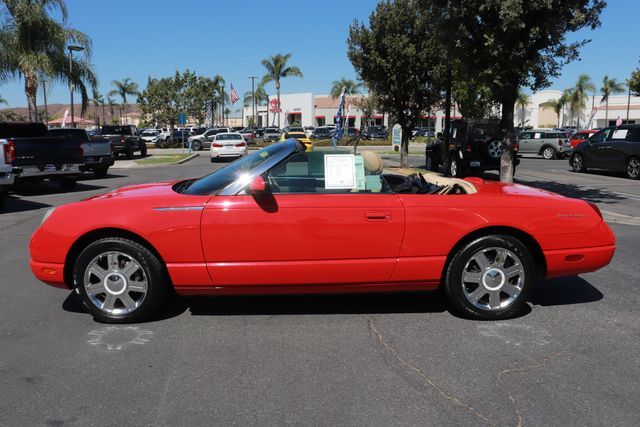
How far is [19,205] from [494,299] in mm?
10691

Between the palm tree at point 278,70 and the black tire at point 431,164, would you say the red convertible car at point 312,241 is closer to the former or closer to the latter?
the black tire at point 431,164

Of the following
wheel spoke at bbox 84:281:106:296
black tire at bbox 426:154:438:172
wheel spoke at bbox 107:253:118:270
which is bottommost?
wheel spoke at bbox 84:281:106:296

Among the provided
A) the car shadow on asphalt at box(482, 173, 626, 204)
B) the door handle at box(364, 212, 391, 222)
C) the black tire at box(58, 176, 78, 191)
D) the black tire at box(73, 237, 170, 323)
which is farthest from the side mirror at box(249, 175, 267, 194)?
the black tire at box(58, 176, 78, 191)

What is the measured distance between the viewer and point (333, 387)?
3352mm

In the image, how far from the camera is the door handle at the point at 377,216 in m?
4.23

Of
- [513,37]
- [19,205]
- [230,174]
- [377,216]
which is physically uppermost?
[513,37]

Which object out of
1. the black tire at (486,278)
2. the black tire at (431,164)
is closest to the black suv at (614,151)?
the black tire at (431,164)

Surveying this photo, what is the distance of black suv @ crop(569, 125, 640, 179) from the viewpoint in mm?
16953

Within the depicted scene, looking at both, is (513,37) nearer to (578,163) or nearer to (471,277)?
(471,277)

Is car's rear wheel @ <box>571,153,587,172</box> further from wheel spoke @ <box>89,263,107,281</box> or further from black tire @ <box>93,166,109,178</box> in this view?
wheel spoke @ <box>89,263,107,281</box>

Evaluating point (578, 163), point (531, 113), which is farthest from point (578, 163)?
point (531, 113)

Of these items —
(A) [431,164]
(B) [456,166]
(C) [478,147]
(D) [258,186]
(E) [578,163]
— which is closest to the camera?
(D) [258,186]

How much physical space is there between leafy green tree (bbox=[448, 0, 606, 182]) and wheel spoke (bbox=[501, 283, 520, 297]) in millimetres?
6844

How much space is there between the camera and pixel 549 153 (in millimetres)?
29016
